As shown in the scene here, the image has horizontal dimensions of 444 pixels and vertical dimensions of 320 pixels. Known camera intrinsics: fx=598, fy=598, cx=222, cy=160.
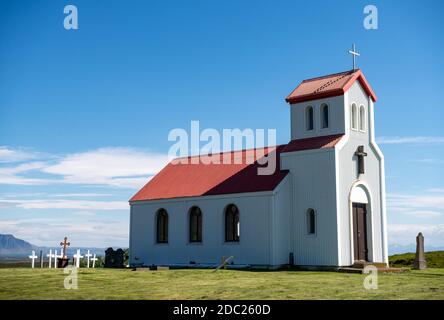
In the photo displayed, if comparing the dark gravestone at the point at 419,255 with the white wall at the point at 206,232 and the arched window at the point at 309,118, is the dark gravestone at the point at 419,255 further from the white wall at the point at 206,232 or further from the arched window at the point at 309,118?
the arched window at the point at 309,118

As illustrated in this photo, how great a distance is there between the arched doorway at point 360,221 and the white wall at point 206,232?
477 centimetres

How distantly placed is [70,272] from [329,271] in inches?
560

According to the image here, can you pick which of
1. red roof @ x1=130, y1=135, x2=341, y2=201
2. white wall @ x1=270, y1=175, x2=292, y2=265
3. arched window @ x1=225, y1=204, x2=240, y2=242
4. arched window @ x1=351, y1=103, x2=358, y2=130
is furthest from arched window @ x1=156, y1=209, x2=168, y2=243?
arched window @ x1=351, y1=103, x2=358, y2=130

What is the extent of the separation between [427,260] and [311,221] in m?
14.0

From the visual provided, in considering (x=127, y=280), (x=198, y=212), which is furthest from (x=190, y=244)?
(x=127, y=280)

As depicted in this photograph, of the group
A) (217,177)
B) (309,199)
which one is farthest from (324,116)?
(217,177)

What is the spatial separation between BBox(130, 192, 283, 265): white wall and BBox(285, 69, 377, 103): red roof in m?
6.80

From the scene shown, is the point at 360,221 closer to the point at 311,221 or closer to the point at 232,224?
the point at 311,221

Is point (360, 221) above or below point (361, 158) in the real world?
below

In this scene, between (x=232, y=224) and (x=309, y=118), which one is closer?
(x=309, y=118)

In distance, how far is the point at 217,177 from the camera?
137 feet

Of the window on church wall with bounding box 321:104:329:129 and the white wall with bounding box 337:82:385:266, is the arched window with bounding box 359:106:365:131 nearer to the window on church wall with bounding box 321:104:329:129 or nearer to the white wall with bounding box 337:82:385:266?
the white wall with bounding box 337:82:385:266

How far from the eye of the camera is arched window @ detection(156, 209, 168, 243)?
4341 cm
